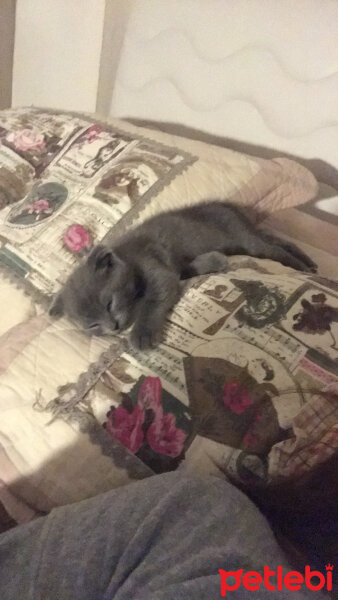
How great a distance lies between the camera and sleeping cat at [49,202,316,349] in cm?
94

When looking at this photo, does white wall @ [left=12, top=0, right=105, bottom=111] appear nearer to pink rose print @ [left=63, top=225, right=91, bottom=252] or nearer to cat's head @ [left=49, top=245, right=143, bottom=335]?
pink rose print @ [left=63, top=225, right=91, bottom=252]

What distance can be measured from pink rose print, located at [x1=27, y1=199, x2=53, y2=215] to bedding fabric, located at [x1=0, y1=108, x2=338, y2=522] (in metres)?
0.04

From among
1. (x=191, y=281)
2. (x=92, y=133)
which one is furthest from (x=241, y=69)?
(x=191, y=281)

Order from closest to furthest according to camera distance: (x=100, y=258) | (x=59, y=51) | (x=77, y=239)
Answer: (x=100, y=258) < (x=77, y=239) < (x=59, y=51)

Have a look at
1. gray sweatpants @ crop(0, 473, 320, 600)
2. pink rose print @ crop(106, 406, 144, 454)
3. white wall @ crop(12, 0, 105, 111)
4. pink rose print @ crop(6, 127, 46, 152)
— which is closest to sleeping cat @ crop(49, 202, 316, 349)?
pink rose print @ crop(106, 406, 144, 454)

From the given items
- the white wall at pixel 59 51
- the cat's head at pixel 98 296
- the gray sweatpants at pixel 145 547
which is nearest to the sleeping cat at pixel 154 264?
the cat's head at pixel 98 296

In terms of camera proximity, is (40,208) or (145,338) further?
(40,208)

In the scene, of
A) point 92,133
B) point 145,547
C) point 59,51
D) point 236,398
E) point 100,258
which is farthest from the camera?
point 59,51

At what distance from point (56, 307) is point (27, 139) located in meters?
0.55

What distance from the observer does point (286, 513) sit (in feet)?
2.23

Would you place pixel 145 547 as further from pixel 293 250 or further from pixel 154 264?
pixel 293 250

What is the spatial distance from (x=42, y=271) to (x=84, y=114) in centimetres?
52

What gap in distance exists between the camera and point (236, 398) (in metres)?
0.71

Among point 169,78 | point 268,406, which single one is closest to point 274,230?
point 169,78
